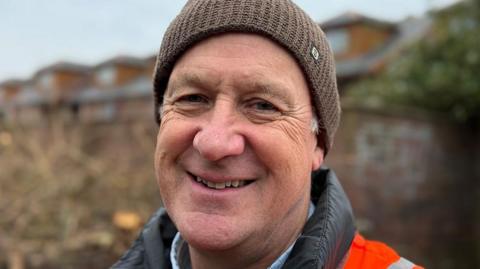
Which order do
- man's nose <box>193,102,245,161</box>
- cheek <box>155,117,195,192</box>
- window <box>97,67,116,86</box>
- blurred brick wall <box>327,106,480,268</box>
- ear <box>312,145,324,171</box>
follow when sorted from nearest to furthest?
man's nose <box>193,102,245,161</box>
cheek <box>155,117,195,192</box>
ear <box>312,145,324,171</box>
blurred brick wall <box>327,106,480,268</box>
window <box>97,67,116,86</box>

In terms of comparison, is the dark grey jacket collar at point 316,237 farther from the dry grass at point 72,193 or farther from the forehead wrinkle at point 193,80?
the dry grass at point 72,193

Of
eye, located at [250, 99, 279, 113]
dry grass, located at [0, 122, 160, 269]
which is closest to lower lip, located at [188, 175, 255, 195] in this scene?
eye, located at [250, 99, 279, 113]

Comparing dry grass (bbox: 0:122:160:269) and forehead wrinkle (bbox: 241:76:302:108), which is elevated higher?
forehead wrinkle (bbox: 241:76:302:108)

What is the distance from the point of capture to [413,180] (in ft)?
27.9

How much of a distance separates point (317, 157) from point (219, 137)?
0.50 meters

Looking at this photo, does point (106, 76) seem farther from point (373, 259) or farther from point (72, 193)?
point (373, 259)

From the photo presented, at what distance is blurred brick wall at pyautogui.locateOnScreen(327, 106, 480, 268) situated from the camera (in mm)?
7426

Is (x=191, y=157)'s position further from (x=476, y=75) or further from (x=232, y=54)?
(x=476, y=75)

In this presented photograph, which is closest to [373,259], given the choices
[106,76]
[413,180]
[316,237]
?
[316,237]

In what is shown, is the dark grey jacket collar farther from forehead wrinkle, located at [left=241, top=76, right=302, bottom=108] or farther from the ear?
forehead wrinkle, located at [left=241, top=76, right=302, bottom=108]

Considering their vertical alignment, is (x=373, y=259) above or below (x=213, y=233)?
below

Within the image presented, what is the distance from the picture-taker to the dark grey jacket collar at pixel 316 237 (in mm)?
1717

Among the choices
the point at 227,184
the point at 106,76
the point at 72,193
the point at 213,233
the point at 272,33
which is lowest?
the point at 106,76

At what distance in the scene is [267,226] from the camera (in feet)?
5.73
